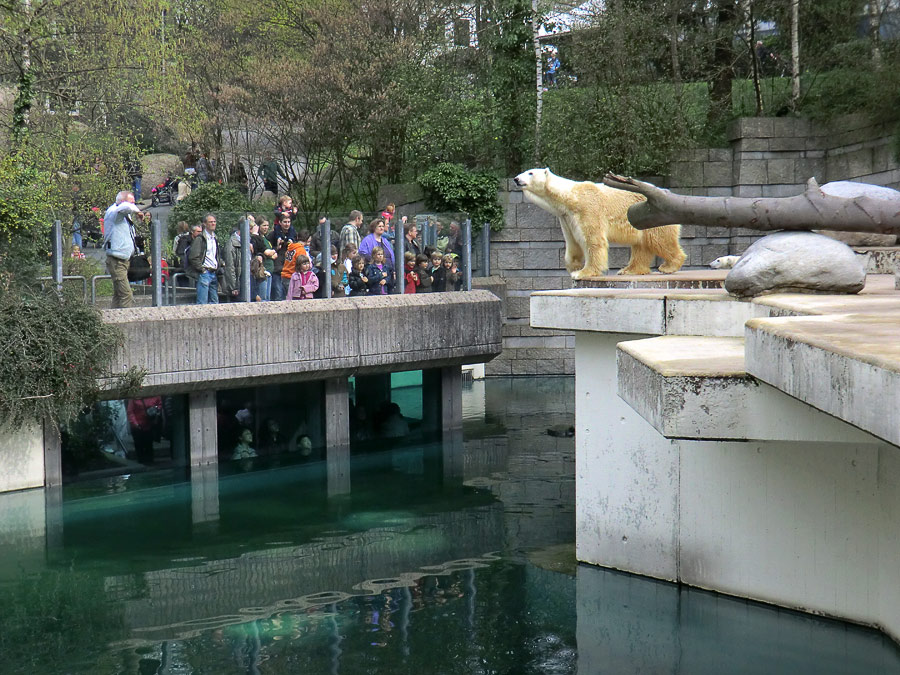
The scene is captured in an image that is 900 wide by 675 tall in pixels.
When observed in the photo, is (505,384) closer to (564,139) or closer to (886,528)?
(564,139)

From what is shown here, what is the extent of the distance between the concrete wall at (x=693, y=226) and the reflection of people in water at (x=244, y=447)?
694cm

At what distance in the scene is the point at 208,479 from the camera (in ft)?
44.5

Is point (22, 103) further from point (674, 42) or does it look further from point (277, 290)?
point (674, 42)

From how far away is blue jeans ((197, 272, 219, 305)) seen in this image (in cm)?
1348

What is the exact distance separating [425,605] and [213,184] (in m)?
15.4

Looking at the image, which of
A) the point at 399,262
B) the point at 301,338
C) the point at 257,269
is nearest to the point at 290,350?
the point at 301,338

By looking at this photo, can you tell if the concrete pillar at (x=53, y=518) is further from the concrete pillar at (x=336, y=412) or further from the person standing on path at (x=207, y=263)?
the concrete pillar at (x=336, y=412)

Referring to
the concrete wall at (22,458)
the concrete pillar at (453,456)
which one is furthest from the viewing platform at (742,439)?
the concrete wall at (22,458)

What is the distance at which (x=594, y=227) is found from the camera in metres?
11.3

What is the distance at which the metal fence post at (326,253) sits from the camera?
47.3ft

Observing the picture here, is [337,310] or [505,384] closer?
[337,310]

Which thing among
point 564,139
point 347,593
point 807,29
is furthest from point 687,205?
point 807,29

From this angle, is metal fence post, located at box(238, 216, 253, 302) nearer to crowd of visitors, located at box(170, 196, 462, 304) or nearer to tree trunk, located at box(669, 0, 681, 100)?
crowd of visitors, located at box(170, 196, 462, 304)

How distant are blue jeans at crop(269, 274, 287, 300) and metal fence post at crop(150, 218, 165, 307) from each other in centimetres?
147
